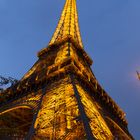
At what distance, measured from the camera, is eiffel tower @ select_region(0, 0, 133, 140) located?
432 inches

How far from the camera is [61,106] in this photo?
1341 cm

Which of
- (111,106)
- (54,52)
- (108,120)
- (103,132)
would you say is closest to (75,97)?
(103,132)

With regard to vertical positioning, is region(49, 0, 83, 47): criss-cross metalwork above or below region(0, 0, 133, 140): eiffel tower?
above

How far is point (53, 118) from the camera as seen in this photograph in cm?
1234

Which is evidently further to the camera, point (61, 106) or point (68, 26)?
point (68, 26)

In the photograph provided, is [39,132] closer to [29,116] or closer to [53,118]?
[53,118]

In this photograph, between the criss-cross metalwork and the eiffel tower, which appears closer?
the eiffel tower

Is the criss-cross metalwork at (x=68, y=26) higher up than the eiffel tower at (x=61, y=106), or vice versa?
the criss-cross metalwork at (x=68, y=26)

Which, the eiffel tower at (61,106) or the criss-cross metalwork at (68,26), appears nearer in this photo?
the eiffel tower at (61,106)

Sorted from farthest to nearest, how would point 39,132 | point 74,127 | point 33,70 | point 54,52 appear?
1. point 54,52
2. point 33,70
3. point 39,132
4. point 74,127

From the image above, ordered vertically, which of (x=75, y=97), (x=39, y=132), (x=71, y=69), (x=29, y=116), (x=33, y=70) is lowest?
(x=39, y=132)

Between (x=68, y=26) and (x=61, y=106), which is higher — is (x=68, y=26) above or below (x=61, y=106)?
above

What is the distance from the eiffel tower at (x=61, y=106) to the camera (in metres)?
11.0

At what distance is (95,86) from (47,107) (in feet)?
23.0
